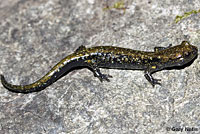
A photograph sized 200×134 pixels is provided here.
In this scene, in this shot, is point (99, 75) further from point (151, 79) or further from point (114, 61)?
point (151, 79)

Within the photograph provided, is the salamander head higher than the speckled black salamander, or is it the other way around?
the salamander head

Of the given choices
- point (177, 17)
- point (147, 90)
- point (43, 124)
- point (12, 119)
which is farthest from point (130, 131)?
A: point (177, 17)

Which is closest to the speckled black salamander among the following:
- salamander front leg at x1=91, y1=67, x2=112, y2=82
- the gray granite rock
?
salamander front leg at x1=91, y1=67, x2=112, y2=82

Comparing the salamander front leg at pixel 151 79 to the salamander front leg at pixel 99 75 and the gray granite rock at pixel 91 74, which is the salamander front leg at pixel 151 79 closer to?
the gray granite rock at pixel 91 74

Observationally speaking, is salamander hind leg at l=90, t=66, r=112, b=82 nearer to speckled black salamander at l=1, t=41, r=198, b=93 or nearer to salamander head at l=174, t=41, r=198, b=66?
speckled black salamander at l=1, t=41, r=198, b=93

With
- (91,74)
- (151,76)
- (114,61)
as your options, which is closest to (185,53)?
(151,76)

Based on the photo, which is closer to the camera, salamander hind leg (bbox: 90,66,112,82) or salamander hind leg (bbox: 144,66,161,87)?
salamander hind leg (bbox: 144,66,161,87)
